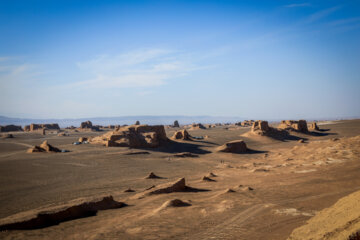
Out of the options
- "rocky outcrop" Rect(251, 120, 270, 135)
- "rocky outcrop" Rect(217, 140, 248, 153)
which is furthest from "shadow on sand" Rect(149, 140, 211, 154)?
"rocky outcrop" Rect(251, 120, 270, 135)

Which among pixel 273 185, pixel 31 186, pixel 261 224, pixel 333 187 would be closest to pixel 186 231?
pixel 261 224

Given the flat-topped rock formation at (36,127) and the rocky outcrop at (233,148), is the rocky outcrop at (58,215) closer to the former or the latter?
the rocky outcrop at (233,148)

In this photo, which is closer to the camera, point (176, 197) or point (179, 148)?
point (176, 197)

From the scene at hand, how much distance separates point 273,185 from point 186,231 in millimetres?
6411

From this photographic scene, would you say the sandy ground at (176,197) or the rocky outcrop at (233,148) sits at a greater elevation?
the sandy ground at (176,197)

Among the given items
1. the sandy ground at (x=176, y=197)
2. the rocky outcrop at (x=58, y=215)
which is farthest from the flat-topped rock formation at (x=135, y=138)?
the rocky outcrop at (x=58, y=215)

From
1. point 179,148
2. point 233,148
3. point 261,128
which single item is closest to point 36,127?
point 179,148

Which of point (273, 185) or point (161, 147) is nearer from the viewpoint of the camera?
point (273, 185)

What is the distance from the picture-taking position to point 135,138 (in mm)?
31750

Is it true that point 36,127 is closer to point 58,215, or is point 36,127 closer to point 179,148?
point 179,148

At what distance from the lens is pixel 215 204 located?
28.4ft

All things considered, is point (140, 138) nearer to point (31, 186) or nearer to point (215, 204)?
point (31, 186)

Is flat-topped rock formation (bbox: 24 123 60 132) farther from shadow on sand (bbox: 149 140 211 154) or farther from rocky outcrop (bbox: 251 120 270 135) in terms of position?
rocky outcrop (bbox: 251 120 270 135)

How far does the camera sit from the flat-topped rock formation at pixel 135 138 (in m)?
30.6
